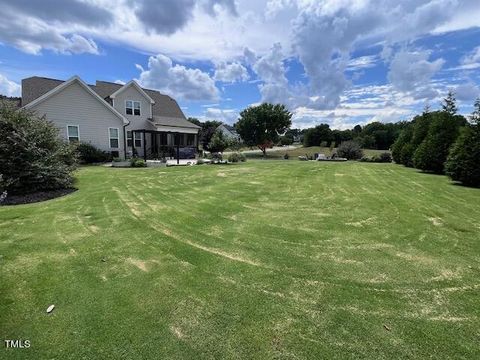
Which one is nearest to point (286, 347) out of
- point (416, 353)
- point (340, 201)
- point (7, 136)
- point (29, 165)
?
point (416, 353)

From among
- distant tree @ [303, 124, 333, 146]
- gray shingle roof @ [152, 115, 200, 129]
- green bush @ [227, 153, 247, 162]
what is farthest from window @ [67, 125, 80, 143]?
distant tree @ [303, 124, 333, 146]

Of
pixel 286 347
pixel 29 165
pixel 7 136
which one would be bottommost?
pixel 286 347

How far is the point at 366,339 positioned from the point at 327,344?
1.35 ft

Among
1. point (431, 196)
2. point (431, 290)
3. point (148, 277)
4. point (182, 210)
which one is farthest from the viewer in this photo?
point (431, 196)

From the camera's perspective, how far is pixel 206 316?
3.31 m

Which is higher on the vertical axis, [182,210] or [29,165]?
[29,165]

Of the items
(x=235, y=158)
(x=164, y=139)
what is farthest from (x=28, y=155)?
(x=164, y=139)

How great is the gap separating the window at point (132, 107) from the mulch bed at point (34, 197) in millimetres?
18178

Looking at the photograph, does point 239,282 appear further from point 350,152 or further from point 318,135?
point 318,135

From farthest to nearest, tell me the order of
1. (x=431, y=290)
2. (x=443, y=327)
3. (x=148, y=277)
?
1. (x=148, y=277)
2. (x=431, y=290)
3. (x=443, y=327)


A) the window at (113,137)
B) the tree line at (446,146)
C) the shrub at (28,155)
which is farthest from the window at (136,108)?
the tree line at (446,146)

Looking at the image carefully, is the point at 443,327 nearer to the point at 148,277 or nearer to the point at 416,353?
the point at 416,353

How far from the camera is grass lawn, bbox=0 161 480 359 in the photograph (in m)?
2.92

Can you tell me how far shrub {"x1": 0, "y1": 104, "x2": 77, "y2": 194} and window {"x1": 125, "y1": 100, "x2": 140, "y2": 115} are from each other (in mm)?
16487
